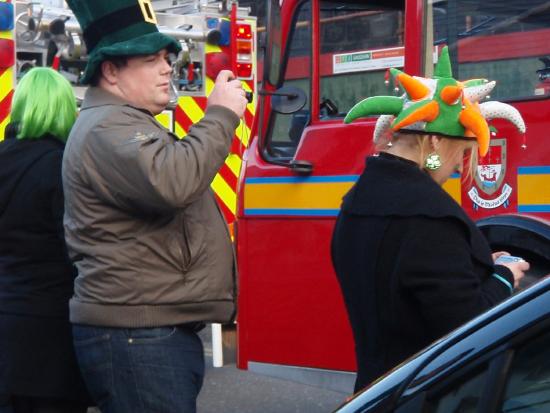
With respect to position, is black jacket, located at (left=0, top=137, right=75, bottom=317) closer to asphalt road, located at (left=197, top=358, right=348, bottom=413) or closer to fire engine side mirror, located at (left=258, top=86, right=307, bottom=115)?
fire engine side mirror, located at (left=258, top=86, right=307, bottom=115)

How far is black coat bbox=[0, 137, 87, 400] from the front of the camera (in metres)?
3.99

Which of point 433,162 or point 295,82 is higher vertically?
point 433,162

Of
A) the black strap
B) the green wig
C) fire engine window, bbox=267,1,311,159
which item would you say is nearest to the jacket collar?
the black strap

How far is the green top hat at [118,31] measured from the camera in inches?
136

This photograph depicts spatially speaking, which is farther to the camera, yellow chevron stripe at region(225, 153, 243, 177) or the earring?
yellow chevron stripe at region(225, 153, 243, 177)

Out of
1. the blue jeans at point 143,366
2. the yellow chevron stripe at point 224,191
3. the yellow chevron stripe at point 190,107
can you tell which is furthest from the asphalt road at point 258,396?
the blue jeans at point 143,366

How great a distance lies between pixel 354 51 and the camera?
5484mm

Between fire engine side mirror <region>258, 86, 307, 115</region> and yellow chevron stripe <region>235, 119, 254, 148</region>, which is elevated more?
fire engine side mirror <region>258, 86, 307, 115</region>

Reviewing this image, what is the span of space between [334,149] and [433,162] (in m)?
2.26

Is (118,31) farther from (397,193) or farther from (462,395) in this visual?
(462,395)

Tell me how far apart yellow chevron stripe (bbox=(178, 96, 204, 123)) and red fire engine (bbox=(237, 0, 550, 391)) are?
3818 mm

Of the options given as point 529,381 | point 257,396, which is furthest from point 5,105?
point 529,381

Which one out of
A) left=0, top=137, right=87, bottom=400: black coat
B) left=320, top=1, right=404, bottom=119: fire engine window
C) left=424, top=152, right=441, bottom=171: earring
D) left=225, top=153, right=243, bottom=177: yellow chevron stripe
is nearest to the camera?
left=424, top=152, right=441, bottom=171: earring

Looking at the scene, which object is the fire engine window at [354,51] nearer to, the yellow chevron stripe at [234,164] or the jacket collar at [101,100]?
the jacket collar at [101,100]
